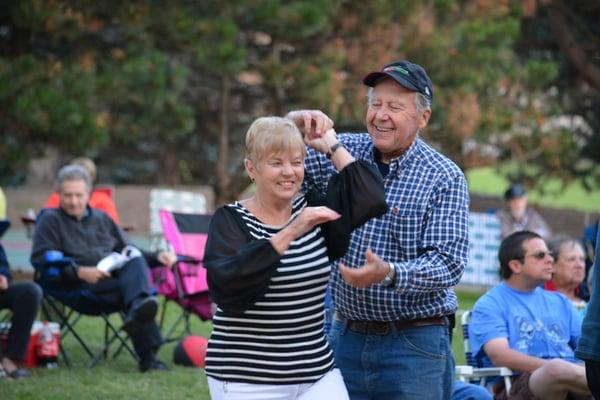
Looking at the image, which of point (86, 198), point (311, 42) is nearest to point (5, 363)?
point (86, 198)

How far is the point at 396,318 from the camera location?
12.8 feet

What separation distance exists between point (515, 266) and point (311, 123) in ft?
9.45

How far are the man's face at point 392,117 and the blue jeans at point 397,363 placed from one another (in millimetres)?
651

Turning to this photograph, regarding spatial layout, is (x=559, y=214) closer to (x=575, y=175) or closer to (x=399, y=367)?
(x=575, y=175)

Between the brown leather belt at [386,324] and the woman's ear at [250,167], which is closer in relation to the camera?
the woman's ear at [250,167]

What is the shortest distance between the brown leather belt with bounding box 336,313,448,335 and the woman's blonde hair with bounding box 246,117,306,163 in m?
0.67

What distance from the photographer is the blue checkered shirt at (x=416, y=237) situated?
12.5ft

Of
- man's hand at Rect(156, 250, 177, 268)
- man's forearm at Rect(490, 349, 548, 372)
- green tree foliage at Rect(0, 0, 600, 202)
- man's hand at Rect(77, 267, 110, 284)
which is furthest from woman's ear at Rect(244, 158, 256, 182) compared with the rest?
green tree foliage at Rect(0, 0, 600, 202)

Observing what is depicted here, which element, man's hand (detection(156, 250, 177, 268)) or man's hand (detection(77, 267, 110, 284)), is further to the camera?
man's hand (detection(156, 250, 177, 268))

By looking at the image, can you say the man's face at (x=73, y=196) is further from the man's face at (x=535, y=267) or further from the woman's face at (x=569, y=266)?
the man's face at (x=535, y=267)

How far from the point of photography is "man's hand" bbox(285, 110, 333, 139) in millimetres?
3865

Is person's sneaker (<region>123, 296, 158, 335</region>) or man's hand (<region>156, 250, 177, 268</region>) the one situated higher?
man's hand (<region>156, 250, 177, 268</region>)

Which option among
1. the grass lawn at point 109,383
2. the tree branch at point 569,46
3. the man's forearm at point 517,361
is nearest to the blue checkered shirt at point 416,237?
the man's forearm at point 517,361

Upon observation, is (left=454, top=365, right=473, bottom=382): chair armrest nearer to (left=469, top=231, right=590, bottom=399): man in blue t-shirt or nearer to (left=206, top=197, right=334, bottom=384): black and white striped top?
(left=469, top=231, right=590, bottom=399): man in blue t-shirt
